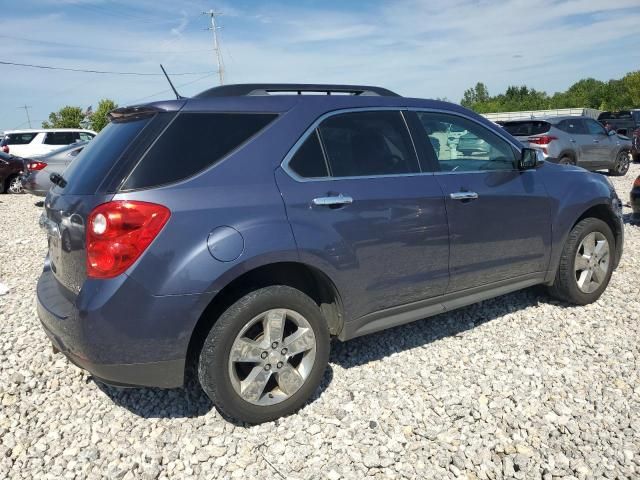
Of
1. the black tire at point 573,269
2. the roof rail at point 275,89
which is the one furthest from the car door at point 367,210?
the black tire at point 573,269

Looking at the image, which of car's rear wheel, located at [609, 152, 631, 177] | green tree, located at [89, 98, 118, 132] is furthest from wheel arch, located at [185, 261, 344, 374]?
green tree, located at [89, 98, 118, 132]

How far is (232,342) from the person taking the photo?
2680 mm

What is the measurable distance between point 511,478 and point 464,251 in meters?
1.48

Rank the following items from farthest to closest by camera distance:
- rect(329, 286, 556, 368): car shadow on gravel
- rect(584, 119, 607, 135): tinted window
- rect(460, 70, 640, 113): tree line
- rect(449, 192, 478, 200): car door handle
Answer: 1. rect(460, 70, 640, 113): tree line
2. rect(584, 119, 607, 135): tinted window
3. rect(329, 286, 556, 368): car shadow on gravel
4. rect(449, 192, 478, 200): car door handle

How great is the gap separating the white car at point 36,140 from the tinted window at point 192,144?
Answer: 17261mm

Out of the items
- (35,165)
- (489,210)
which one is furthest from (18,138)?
(489,210)

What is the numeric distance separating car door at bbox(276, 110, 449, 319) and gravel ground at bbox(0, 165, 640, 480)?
1.89 feet

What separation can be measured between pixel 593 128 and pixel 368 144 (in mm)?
11833

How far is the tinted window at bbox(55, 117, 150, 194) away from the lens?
2660 millimetres

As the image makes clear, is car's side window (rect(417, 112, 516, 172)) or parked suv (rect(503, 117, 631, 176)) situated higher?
car's side window (rect(417, 112, 516, 172))

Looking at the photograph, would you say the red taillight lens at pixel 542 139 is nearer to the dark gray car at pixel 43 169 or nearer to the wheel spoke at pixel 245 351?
the dark gray car at pixel 43 169

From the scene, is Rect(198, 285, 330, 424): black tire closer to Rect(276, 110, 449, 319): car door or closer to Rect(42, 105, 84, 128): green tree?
Rect(276, 110, 449, 319): car door

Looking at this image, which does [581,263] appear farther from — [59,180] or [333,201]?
[59,180]

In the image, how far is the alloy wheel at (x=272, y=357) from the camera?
275 centimetres
